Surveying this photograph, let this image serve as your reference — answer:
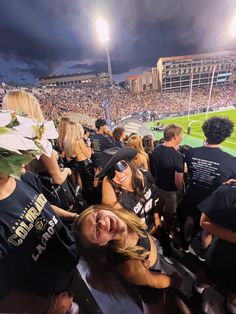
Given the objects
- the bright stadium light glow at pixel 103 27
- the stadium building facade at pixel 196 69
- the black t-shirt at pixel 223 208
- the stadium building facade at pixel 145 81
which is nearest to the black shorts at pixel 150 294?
the black t-shirt at pixel 223 208

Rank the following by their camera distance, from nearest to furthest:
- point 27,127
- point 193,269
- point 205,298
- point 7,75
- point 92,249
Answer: point 27,127
point 92,249
point 205,298
point 193,269
point 7,75

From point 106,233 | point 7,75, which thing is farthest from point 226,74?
point 7,75

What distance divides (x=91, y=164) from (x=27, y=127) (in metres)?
2.12

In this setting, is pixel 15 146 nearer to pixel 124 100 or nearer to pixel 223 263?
pixel 223 263

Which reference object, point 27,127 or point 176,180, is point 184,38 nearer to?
point 176,180

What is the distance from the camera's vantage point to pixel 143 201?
1.66m

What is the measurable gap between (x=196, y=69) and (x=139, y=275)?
2257 centimetres

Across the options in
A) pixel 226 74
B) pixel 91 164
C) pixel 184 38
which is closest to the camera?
pixel 91 164

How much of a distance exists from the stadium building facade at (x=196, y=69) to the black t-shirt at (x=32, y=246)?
16.7 meters

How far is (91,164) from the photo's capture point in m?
2.92

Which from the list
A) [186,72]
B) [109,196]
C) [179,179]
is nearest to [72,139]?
[109,196]

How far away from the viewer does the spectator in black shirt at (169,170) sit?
7.96ft

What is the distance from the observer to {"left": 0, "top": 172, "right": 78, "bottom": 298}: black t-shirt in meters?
0.85

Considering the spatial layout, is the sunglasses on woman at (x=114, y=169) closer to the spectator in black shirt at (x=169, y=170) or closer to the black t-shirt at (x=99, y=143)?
the spectator in black shirt at (x=169, y=170)
